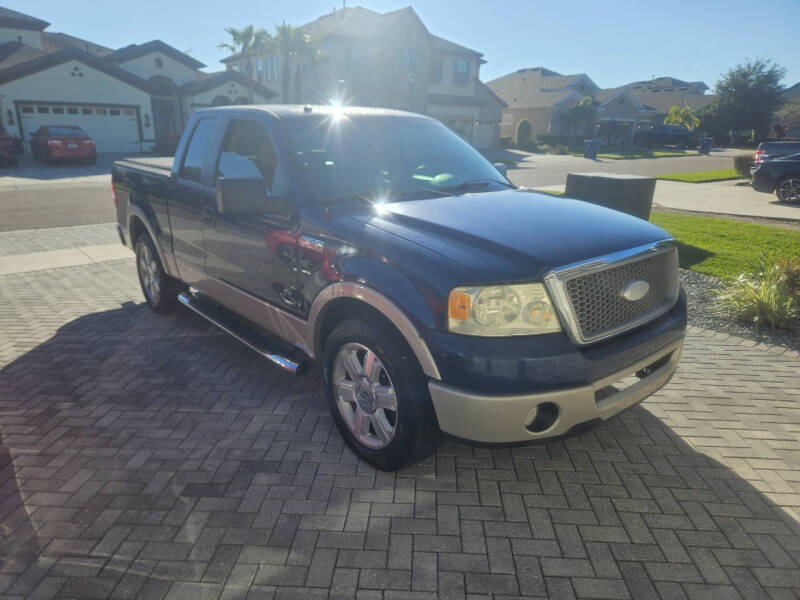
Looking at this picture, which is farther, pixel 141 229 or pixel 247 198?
pixel 141 229

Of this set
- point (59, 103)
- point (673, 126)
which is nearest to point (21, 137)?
point (59, 103)

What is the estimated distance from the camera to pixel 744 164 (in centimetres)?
2023

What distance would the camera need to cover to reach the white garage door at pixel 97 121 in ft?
92.3

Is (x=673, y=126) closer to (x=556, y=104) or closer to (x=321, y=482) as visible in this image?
(x=556, y=104)

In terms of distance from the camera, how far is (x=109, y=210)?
42.8 ft

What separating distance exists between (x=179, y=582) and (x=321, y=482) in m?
0.91

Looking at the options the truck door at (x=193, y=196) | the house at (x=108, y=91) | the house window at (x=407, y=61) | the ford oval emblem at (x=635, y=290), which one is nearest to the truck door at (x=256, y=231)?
the truck door at (x=193, y=196)


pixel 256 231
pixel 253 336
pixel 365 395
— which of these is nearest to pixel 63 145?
pixel 253 336

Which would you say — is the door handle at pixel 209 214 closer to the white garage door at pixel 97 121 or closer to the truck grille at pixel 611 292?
the truck grille at pixel 611 292

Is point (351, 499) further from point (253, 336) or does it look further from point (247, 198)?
point (247, 198)

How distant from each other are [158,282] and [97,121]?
29988 mm

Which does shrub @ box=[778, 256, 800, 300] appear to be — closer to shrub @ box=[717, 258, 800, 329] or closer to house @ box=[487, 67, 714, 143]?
shrub @ box=[717, 258, 800, 329]

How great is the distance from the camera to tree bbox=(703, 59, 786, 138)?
5450 centimetres

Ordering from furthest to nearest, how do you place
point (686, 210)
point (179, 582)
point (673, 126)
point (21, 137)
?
point (673, 126), point (21, 137), point (686, 210), point (179, 582)
